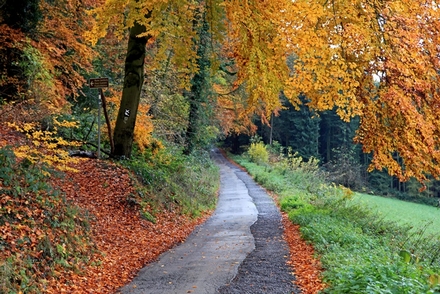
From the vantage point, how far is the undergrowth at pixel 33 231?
550 centimetres

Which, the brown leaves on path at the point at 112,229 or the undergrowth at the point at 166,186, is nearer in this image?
the brown leaves on path at the point at 112,229

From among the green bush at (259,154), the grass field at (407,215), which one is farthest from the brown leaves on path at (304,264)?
the green bush at (259,154)

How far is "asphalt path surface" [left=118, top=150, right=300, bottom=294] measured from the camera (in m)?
6.34

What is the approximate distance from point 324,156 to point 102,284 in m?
68.2

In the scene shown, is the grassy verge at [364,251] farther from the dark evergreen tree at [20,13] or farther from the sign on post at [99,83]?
the dark evergreen tree at [20,13]

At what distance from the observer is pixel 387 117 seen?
1002cm

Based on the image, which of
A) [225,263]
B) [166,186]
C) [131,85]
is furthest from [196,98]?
[225,263]

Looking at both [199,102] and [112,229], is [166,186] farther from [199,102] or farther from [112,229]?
[199,102]

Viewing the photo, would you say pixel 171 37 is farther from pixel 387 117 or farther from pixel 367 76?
pixel 387 117

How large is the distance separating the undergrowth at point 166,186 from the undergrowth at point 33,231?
3555 millimetres

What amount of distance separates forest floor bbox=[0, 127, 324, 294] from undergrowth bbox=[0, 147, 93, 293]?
26 cm

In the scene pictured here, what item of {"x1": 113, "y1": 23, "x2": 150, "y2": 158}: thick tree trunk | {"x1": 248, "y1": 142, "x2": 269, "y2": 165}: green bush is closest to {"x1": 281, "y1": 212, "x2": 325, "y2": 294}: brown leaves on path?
{"x1": 113, "y1": 23, "x2": 150, "y2": 158}: thick tree trunk

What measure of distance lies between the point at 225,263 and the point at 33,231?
3589 mm

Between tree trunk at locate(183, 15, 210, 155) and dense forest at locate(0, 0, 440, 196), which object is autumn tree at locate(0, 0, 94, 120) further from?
tree trunk at locate(183, 15, 210, 155)
